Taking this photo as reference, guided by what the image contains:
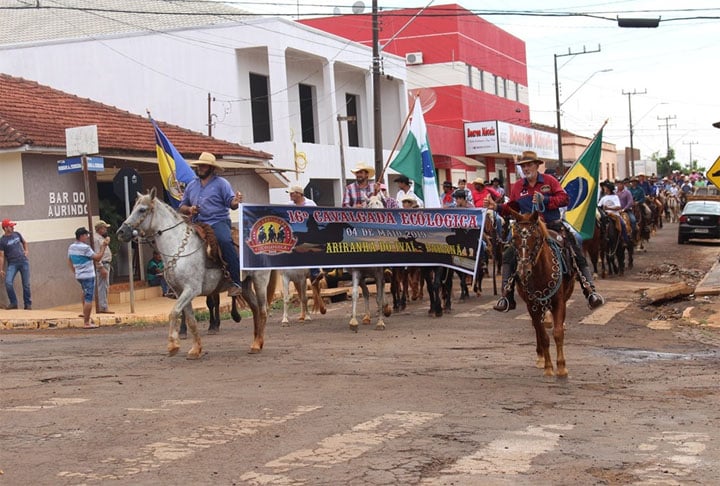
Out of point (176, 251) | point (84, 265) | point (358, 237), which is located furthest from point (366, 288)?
point (84, 265)

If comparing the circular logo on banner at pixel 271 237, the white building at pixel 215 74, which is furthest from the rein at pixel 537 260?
the white building at pixel 215 74

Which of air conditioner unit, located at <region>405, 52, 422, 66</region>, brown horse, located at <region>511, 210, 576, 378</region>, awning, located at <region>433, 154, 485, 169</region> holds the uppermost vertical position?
air conditioner unit, located at <region>405, 52, 422, 66</region>

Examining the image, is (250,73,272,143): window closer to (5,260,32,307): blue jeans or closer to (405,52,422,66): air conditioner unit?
(5,260,32,307): blue jeans

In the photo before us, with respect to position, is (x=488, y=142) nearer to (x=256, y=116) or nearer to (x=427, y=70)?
(x=427, y=70)

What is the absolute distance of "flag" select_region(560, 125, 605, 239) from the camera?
1736 centimetres

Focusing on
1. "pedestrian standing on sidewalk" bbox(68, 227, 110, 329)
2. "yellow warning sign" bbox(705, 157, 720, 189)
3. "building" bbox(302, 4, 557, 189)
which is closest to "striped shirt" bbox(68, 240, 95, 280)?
"pedestrian standing on sidewalk" bbox(68, 227, 110, 329)

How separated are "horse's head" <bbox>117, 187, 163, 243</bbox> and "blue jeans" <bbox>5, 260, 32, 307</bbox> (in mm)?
8650

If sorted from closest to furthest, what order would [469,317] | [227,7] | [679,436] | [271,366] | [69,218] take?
[679,436], [271,366], [469,317], [69,218], [227,7]

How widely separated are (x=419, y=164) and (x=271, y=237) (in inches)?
305

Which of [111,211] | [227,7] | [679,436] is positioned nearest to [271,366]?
[679,436]

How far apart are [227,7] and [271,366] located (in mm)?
32478

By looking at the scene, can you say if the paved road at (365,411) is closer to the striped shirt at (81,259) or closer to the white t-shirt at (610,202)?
the striped shirt at (81,259)

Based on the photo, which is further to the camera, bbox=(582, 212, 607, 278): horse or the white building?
the white building

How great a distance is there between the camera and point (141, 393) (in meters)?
10.3
